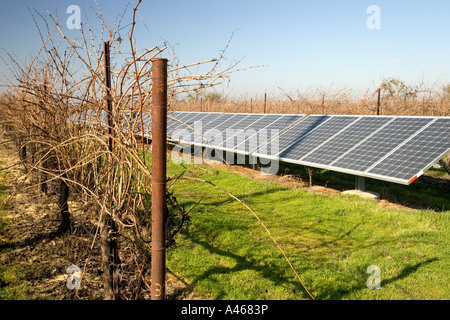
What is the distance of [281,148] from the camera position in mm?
9336

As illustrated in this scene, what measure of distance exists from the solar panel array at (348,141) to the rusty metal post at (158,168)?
208cm

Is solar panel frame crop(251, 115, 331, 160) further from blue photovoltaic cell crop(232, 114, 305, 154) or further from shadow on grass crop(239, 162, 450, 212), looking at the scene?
shadow on grass crop(239, 162, 450, 212)

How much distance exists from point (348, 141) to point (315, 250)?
4.12 meters

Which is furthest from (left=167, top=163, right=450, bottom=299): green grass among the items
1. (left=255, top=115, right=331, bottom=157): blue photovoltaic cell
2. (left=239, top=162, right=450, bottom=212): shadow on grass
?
(left=255, top=115, right=331, bottom=157): blue photovoltaic cell

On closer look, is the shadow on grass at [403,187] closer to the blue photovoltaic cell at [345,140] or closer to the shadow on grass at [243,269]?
the blue photovoltaic cell at [345,140]

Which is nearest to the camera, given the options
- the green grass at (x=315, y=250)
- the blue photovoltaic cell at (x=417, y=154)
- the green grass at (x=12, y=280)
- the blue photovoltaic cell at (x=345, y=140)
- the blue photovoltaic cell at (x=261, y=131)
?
the green grass at (x=12, y=280)

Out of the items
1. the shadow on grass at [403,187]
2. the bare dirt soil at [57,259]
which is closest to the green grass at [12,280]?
the bare dirt soil at [57,259]

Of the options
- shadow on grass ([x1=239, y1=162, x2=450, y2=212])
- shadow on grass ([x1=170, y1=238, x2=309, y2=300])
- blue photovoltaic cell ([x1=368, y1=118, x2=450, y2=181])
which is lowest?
shadow on grass ([x1=170, y1=238, x2=309, y2=300])

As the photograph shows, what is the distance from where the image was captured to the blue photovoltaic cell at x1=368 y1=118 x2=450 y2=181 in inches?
253

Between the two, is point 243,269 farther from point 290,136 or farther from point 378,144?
point 290,136

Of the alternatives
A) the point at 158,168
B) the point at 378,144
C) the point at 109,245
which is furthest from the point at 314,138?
the point at 158,168

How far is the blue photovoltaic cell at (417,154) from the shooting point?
253 inches

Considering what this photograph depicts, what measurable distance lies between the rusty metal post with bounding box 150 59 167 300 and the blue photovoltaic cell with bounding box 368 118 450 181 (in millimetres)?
5396
